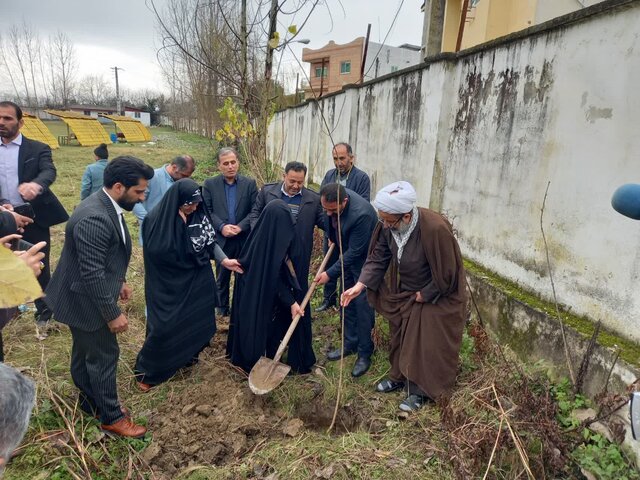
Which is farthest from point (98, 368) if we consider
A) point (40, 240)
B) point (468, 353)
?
point (468, 353)

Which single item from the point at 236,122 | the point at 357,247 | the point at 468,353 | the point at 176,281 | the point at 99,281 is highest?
the point at 236,122

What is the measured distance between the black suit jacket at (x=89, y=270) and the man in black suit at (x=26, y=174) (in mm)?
1277

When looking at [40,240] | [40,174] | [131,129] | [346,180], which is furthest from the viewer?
[131,129]

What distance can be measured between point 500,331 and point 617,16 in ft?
7.62

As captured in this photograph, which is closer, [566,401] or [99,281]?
[99,281]

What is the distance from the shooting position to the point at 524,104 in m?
3.31

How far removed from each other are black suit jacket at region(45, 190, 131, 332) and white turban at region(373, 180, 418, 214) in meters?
1.64

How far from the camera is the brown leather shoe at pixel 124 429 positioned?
259 cm

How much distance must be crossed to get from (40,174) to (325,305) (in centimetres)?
306

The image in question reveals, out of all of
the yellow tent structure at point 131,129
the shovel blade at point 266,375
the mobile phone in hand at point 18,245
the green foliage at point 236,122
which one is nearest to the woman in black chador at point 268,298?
the shovel blade at point 266,375

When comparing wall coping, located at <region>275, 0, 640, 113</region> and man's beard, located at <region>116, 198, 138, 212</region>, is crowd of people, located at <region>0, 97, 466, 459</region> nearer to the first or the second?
man's beard, located at <region>116, 198, 138, 212</region>

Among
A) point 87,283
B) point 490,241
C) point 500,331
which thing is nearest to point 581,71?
point 490,241

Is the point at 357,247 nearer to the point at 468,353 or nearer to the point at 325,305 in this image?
the point at 468,353

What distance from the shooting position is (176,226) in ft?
9.86
